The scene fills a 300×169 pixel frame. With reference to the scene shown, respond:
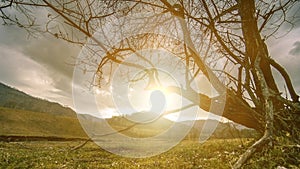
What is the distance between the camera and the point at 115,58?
573 cm

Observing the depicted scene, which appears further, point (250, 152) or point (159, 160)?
point (159, 160)

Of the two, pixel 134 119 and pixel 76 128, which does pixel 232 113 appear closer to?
pixel 134 119

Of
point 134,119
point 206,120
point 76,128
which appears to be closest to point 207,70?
point 206,120

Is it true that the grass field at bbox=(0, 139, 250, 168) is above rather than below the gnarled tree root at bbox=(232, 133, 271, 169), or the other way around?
below

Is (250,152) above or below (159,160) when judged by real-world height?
above

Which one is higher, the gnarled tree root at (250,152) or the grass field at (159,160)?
the gnarled tree root at (250,152)

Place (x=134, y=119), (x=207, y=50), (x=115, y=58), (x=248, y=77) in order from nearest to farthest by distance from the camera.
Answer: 1. (x=134, y=119)
2. (x=248, y=77)
3. (x=207, y=50)
4. (x=115, y=58)

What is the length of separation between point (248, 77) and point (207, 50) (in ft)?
3.08

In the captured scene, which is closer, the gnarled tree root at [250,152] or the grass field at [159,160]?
the gnarled tree root at [250,152]

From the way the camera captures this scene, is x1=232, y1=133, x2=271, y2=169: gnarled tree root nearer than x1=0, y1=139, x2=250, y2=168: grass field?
Yes

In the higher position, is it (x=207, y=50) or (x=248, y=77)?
(x=207, y=50)

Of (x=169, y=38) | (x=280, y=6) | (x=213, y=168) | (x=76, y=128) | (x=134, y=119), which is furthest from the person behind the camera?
(x=76, y=128)

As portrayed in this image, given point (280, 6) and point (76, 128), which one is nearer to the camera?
point (280, 6)

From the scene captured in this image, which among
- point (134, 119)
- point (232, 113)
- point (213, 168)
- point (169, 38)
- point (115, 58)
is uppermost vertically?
point (169, 38)
